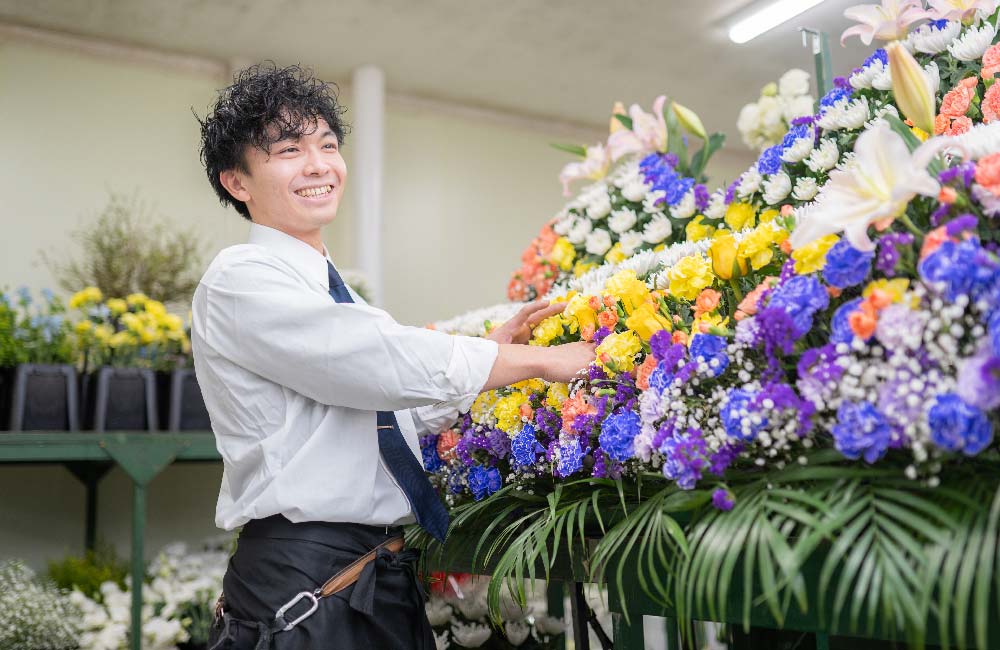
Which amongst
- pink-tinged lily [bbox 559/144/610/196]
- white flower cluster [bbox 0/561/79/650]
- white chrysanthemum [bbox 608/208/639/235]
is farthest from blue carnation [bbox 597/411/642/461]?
white flower cluster [bbox 0/561/79/650]

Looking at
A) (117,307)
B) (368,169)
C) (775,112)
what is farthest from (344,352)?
(368,169)

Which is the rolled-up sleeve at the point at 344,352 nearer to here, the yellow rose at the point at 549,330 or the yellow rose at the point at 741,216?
the yellow rose at the point at 549,330

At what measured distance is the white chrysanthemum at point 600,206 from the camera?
2051mm

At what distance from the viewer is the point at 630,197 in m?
1.99

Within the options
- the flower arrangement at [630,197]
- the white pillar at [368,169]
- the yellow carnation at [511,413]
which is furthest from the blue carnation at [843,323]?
the white pillar at [368,169]

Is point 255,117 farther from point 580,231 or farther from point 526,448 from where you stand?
point 580,231

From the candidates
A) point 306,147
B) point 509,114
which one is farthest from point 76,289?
point 306,147

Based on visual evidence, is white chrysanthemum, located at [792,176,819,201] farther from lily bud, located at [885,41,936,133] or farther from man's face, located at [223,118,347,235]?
man's face, located at [223,118,347,235]

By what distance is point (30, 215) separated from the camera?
15.2ft

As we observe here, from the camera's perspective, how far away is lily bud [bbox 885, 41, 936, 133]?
3.51 feet

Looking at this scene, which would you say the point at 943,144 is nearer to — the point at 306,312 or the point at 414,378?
the point at 414,378

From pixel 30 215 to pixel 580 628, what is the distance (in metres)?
4.06

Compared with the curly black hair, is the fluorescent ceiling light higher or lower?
higher

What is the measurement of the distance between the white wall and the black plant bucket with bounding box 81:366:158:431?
4.79 ft
